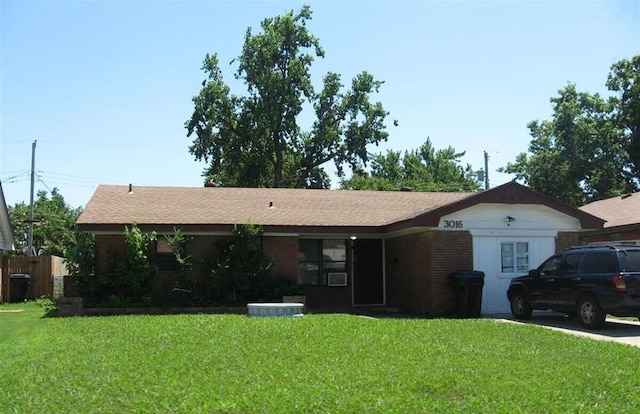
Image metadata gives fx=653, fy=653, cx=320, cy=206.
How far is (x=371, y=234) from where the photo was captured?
2052 centimetres

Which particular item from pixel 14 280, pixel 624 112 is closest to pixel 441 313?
pixel 14 280

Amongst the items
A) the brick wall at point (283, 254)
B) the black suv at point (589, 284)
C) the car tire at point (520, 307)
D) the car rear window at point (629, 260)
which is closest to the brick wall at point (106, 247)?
the brick wall at point (283, 254)

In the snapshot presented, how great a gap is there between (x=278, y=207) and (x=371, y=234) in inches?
129

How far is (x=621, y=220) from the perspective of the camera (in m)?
26.0

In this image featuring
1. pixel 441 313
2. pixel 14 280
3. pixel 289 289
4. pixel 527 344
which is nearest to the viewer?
pixel 527 344

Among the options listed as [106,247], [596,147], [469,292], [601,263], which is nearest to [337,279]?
[469,292]

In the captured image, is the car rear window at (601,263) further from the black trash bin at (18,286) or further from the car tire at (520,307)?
the black trash bin at (18,286)

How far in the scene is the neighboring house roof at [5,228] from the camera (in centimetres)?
2497

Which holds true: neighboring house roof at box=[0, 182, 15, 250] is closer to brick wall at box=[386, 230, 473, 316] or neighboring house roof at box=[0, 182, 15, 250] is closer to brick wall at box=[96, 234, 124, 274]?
brick wall at box=[96, 234, 124, 274]

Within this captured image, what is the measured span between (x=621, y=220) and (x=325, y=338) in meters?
18.6

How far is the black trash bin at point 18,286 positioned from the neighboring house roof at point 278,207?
18.4ft

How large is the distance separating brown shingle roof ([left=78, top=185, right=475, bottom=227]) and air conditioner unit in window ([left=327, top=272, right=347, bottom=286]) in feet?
6.38

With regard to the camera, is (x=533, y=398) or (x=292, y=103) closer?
(x=533, y=398)

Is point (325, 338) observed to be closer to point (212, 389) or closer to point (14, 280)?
point (212, 389)
